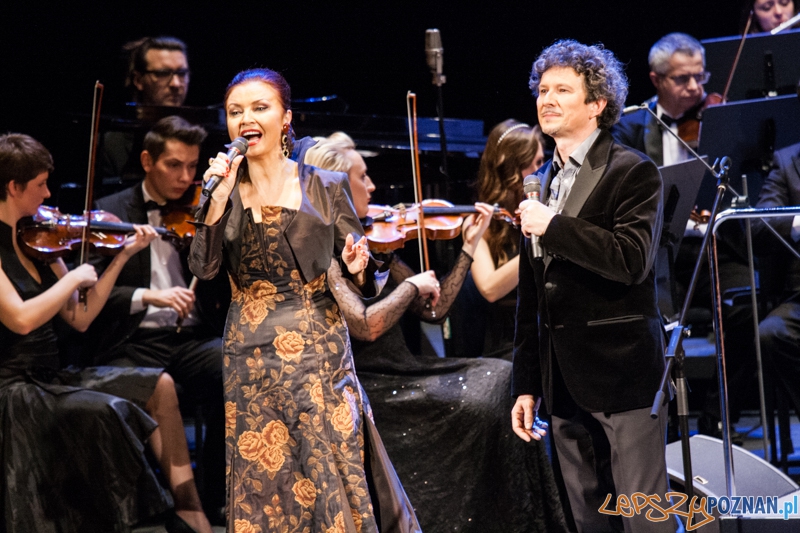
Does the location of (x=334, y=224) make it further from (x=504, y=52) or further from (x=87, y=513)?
(x=504, y=52)

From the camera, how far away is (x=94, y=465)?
130 inches

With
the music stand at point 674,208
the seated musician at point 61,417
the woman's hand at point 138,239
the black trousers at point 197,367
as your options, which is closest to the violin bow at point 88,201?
the seated musician at point 61,417

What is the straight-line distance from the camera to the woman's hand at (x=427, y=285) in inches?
138

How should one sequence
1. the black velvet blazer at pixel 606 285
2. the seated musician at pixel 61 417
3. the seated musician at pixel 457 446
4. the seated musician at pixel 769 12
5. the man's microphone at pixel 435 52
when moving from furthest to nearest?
the seated musician at pixel 769 12 → the man's microphone at pixel 435 52 → the seated musician at pixel 457 446 → the seated musician at pixel 61 417 → the black velvet blazer at pixel 606 285

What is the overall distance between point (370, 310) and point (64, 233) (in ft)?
4.49

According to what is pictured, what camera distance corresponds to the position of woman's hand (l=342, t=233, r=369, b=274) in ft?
8.39

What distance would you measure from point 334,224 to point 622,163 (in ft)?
2.89

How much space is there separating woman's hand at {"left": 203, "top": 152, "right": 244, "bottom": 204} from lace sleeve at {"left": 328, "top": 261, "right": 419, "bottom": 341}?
0.76m

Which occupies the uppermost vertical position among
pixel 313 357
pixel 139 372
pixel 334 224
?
pixel 334 224

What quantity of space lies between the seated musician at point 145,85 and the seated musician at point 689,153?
238cm

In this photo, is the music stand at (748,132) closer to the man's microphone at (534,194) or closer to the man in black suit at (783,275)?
the man in black suit at (783,275)

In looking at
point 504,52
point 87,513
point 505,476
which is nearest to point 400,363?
point 505,476

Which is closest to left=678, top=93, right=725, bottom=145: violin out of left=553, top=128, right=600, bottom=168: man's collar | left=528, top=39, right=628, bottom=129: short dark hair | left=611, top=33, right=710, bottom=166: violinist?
left=611, top=33, right=710, bottom=166: violinist

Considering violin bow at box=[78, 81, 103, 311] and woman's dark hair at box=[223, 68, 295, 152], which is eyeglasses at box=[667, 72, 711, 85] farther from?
violin bow at box=[78, 81, 103, 311]
